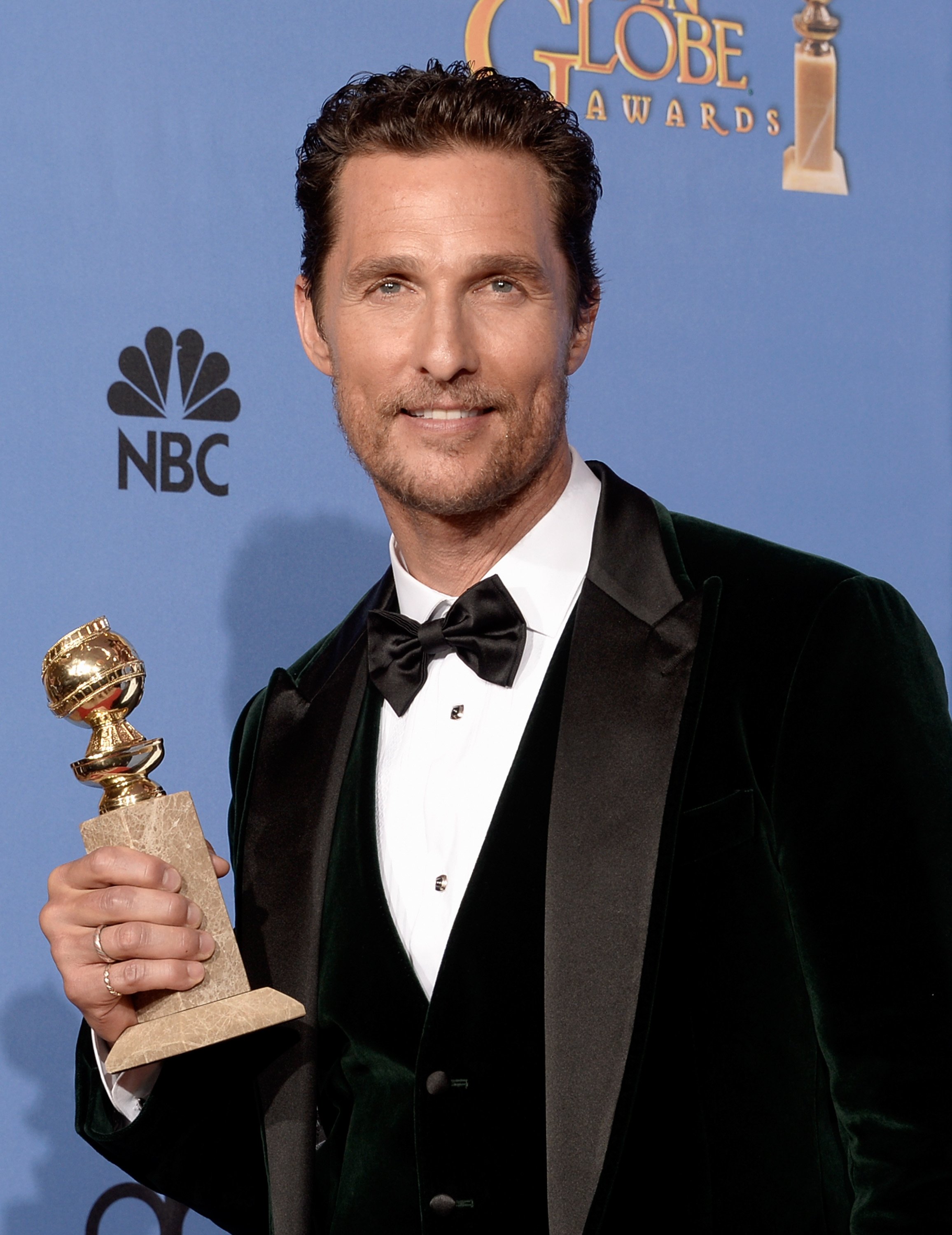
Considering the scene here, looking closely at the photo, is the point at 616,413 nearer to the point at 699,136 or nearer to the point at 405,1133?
the point at 699,136

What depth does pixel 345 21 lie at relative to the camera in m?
2.47

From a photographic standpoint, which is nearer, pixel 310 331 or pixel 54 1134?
pixel 310 331

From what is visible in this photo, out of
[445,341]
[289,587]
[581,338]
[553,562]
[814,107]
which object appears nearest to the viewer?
[445,341]

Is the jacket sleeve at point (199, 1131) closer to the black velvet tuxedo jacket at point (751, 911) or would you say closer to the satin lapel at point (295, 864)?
the satin lapel at point (295, 864)

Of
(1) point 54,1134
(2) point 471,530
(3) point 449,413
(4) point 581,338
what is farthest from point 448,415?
(1) point 54,1134

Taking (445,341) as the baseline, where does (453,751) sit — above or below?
below

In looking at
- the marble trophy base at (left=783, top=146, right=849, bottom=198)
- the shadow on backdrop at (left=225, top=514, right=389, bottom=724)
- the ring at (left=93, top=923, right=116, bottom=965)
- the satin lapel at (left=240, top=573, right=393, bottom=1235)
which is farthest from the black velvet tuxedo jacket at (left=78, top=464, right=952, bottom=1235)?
the marble trophy base at (left=783, top=146, right=849, bottom=198)

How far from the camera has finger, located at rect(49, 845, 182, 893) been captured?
1.36m

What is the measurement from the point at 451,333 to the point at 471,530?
0.23 m

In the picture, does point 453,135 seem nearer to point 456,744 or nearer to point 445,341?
point 445,341

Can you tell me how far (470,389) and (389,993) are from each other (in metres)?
0.63

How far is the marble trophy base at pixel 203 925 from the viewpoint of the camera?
134 cm

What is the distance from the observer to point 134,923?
137cm

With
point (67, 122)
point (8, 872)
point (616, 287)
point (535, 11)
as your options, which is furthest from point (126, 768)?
point (535, 11)
